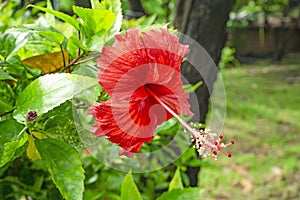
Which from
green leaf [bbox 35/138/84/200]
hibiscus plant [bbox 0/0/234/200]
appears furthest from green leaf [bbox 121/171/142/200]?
green leaf [bbox 35/138/84/200]

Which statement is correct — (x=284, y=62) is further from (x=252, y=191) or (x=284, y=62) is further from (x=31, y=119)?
(x=31, y=119)

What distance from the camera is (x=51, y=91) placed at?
1.46 ft

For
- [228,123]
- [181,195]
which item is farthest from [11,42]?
[228,123]

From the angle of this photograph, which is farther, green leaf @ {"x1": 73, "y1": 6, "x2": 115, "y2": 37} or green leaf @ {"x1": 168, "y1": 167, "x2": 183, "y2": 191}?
green leaf @ {"x1": 168, "y1": 167, "x2": 183, "y2": 191}

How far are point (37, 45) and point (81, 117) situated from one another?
0.12m

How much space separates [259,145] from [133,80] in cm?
358

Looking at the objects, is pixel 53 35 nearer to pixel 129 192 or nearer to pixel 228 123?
pixel 129 192

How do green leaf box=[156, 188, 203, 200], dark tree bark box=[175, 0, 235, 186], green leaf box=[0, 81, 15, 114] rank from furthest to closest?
dark tree bark box=[175, 0, 235, 186]
green leaf box=[156, 188, 203, 200]
green leaf box=[0, 81, 15, 114]

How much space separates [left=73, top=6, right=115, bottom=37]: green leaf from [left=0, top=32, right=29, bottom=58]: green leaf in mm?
86

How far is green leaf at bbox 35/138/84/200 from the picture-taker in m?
0.47

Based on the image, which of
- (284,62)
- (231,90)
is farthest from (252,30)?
(231,90)

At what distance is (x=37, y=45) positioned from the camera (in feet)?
2.11

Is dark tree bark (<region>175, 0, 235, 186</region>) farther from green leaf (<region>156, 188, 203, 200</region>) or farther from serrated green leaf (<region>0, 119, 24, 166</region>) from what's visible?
serrated green leaf (<region>0, 119, 24, 166</region>)

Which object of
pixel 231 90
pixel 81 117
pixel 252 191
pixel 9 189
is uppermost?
pixel 81 117
